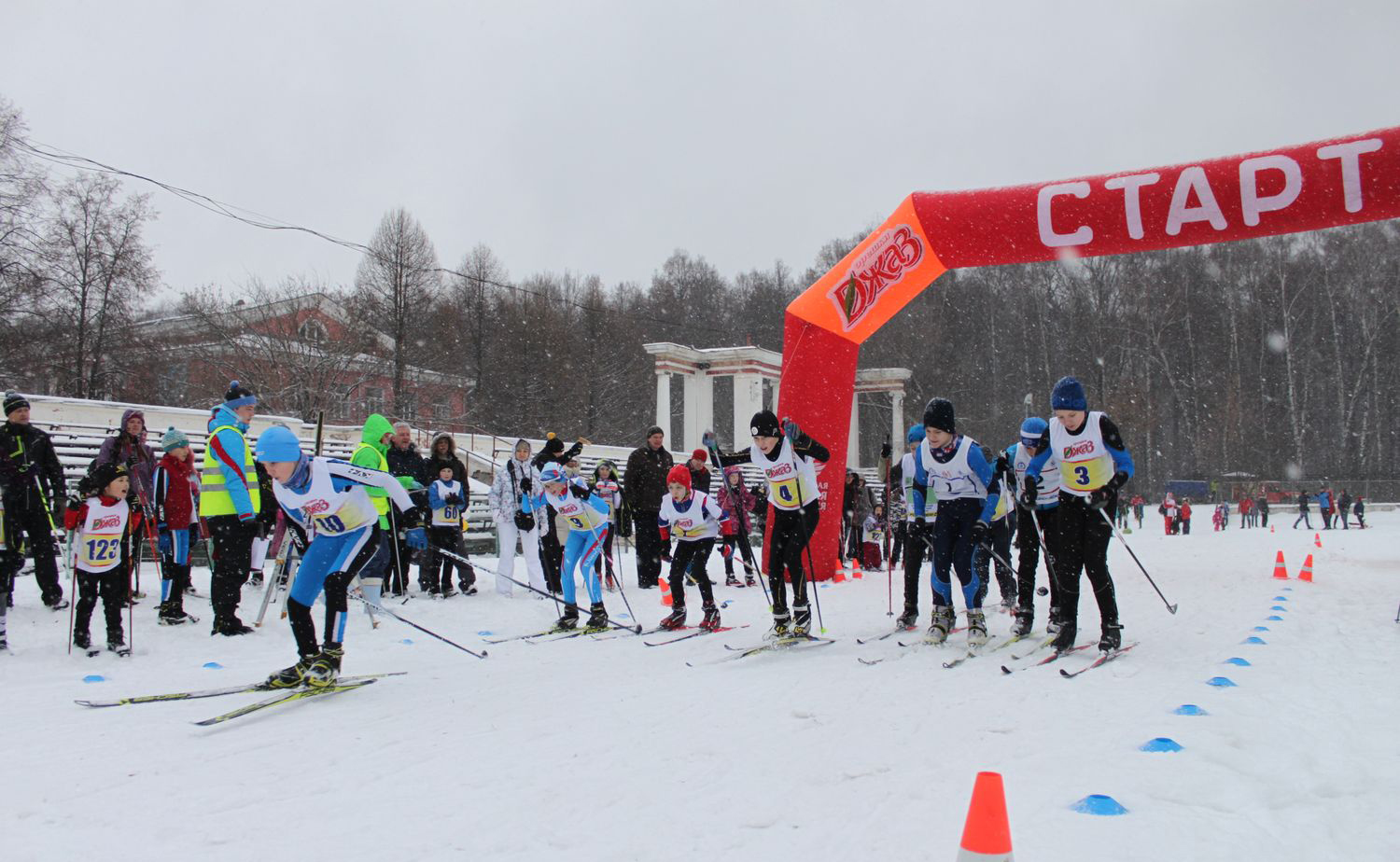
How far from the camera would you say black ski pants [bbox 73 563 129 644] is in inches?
270

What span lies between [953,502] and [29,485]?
24.0ft

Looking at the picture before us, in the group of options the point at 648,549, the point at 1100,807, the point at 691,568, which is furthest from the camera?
the point at 648,549

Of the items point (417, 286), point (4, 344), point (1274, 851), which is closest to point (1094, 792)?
point (1274, 851)

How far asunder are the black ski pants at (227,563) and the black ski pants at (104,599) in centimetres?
83

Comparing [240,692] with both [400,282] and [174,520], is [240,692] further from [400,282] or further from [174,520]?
[400,282]

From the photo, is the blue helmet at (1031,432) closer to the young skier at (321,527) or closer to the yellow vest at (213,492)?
the young skier at (321,527)

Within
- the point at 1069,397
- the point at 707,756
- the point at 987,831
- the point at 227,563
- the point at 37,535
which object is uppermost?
the point at 1069,397

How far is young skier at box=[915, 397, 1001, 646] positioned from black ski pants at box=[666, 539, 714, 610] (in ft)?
6.87

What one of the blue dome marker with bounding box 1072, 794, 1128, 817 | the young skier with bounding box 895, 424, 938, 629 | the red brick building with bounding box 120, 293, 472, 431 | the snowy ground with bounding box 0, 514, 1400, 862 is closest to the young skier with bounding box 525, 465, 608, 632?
the snowy ground with bounding box 0, 514, 1400, 862

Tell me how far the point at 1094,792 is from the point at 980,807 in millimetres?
1518

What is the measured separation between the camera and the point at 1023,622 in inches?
291

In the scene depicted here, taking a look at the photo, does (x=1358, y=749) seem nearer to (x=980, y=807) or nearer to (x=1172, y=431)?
(x=980, y=807)

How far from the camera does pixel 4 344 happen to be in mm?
25125

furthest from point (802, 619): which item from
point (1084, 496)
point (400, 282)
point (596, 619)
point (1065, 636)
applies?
point (400, 282)
